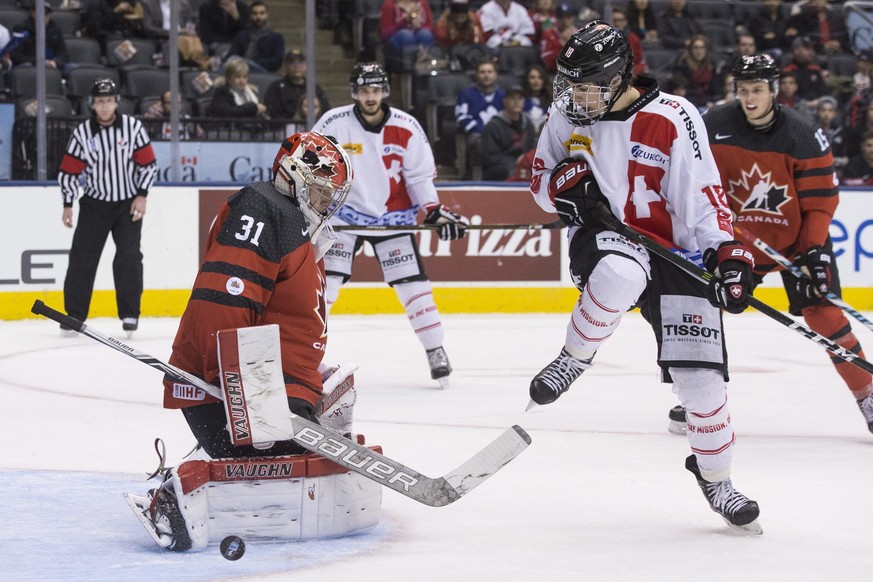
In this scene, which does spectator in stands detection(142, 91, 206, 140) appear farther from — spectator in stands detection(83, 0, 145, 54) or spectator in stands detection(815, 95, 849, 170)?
spectator in stands detection(815, 95, 849, 170)

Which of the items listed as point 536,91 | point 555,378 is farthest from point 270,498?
point 536,91

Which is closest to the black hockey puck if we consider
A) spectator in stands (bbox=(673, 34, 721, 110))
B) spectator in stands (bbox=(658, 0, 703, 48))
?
spectator in stands (bbox=(673, 34, 721, 110))

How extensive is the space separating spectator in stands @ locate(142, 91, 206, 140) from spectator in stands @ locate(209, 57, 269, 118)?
0.16 meters

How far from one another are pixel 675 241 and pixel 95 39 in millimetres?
5819

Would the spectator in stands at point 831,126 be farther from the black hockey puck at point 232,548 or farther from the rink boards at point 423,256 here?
the black hockey puck at point 232,548

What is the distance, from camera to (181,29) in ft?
26.2

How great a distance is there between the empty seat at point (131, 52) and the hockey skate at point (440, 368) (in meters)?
3.50

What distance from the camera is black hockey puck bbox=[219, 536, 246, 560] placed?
105 inches

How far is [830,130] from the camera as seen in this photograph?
9297mm

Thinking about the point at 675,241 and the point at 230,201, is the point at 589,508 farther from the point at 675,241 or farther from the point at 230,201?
the point at 230,201

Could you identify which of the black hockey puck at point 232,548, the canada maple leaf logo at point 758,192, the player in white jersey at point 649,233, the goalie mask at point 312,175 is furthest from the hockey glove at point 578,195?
the canada maple leaf logo at point 758,192

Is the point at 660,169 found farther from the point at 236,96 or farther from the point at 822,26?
the point at 822,26

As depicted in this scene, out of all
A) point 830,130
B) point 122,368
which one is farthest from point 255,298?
point 830,130

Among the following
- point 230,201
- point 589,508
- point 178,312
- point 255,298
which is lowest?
point 178,312
